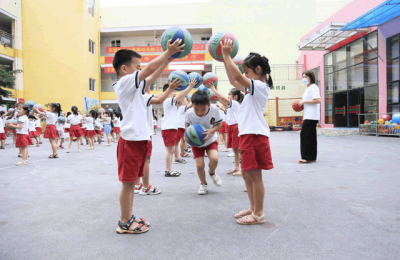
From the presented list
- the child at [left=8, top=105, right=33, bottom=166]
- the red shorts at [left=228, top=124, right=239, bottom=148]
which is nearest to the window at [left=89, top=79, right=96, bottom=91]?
the child at [left=8, top=105, right=33, bottom=166]

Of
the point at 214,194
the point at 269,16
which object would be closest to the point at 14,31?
the point at 269,16

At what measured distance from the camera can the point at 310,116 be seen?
5.79 meters

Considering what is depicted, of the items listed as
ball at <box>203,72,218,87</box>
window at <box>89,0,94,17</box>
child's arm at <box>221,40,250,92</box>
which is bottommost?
child's arm at <box>221,40,250,92</box>

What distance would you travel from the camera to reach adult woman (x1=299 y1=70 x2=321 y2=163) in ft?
18.7

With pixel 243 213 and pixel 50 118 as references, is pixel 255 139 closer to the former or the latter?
pixel 243 213

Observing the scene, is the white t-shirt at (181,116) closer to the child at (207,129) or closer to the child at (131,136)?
the child at (207,129)

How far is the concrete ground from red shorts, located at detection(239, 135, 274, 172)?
57 cm

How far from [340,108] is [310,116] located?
13044mm

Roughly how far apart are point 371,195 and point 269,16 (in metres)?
24.0

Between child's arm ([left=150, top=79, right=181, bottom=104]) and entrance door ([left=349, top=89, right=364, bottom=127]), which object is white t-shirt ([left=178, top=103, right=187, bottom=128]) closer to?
child's arm ([left=150, top=79, right=181, bottom=104])

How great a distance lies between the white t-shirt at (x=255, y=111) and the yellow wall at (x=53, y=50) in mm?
22840

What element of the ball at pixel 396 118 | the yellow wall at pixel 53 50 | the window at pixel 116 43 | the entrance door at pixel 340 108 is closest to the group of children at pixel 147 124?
the ball at pixel 396 118

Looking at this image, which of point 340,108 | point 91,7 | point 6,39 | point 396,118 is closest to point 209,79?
point 396,118

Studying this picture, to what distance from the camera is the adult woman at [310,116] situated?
5.71 meters
